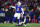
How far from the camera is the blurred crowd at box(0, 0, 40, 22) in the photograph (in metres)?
5.62

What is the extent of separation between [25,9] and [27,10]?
159 millimetres

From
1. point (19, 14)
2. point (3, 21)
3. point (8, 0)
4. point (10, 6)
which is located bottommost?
point (3, 21)

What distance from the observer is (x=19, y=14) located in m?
4.38

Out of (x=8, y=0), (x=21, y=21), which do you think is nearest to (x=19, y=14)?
(x=21, y=21)

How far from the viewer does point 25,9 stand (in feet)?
18.8

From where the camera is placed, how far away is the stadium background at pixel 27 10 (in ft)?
18.2

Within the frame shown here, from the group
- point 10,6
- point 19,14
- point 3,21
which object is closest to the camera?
point 19,14

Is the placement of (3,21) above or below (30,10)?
below

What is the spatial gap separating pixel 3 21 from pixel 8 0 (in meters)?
1.59

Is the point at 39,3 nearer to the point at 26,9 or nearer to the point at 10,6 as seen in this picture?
Result: the point at 26,9

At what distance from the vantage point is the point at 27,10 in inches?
226

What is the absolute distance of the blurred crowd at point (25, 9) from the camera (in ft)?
18.4

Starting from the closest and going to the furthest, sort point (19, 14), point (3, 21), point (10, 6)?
1. point (19, 14)
2. point (3, 21)
3. point (10, 6)

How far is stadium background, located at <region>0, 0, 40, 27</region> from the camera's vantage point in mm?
5535
